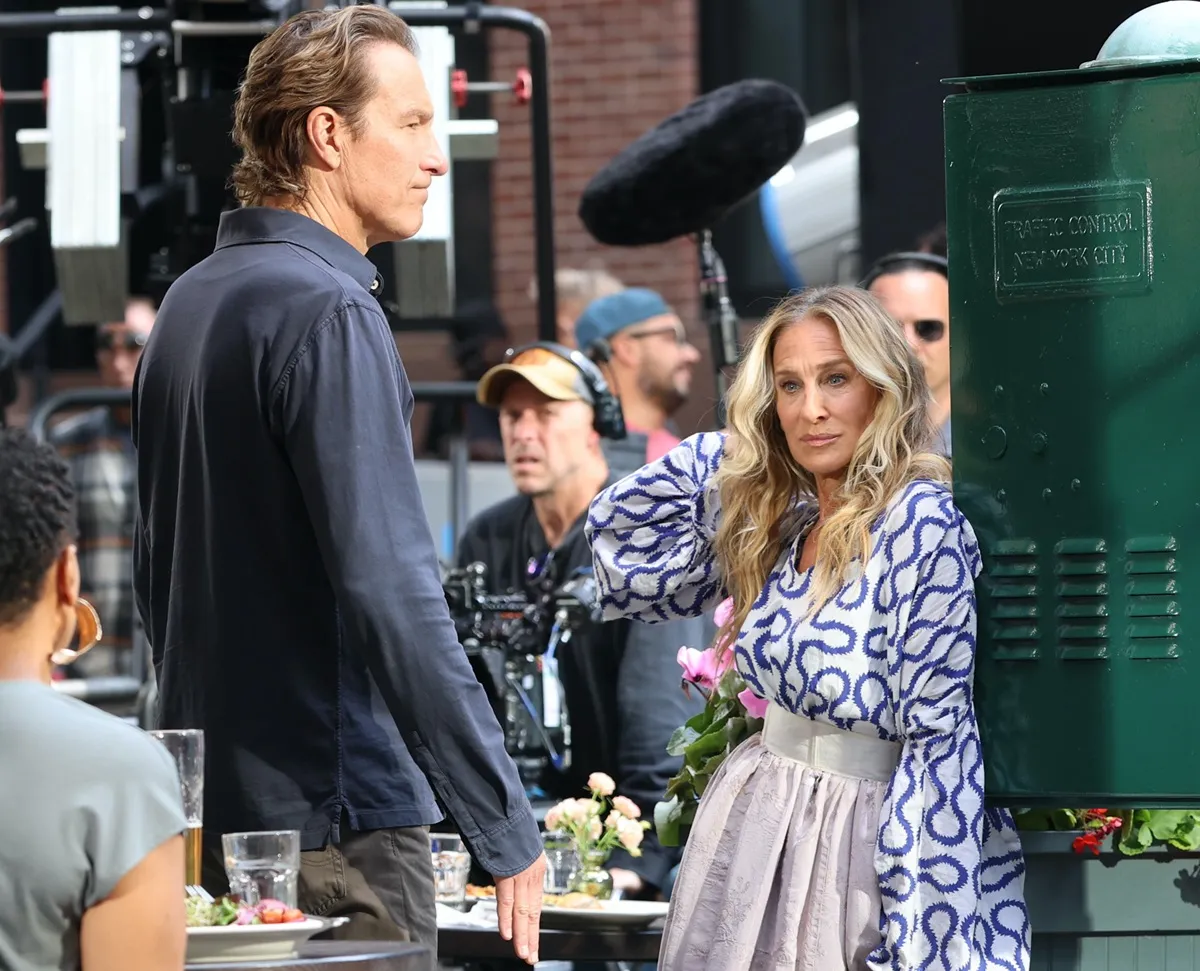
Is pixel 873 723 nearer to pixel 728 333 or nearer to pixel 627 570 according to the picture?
pixel 627 570

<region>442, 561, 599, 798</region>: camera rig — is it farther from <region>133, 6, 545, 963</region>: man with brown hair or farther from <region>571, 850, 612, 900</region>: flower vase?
<region>133, 6, 545, 963</region>: man with brown hair

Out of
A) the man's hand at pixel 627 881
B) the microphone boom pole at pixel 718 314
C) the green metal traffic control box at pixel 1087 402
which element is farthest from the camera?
the microphone boom pole at pixel 718 314

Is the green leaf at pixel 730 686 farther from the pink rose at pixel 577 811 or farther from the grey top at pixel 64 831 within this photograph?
the grey top at pixel 64 831

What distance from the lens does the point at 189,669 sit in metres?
2.92

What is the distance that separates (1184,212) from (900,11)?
215 inches

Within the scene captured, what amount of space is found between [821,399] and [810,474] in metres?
0.21

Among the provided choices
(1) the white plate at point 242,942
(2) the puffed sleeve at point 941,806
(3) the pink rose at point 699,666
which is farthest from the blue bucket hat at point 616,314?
(1) the white plate at point 242,942

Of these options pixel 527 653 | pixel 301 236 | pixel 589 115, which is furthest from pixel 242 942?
pixel 589 115

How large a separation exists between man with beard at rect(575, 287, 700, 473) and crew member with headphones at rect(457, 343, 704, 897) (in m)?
1.35

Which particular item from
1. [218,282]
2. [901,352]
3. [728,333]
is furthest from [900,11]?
[218,282]

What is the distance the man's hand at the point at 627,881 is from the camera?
4859mm

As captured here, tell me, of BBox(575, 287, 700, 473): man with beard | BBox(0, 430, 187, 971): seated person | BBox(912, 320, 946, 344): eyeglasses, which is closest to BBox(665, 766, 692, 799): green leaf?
BBox(0, 430, 187, 971): seated person

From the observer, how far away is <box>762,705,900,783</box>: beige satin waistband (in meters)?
3.29

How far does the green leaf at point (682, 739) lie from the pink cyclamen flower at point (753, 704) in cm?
23
